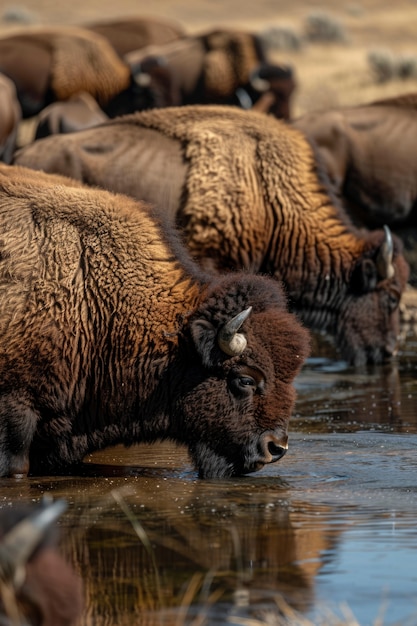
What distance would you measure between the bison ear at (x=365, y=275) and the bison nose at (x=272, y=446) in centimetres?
368

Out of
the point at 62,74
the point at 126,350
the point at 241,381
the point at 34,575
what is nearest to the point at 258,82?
the point at 62,74

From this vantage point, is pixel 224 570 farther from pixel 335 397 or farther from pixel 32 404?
pixel 335 397

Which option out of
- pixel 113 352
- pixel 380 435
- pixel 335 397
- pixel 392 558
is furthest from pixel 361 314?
pixel 392 558

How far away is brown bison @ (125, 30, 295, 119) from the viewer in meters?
19.3

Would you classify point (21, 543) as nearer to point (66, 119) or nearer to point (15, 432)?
point (15, 432)

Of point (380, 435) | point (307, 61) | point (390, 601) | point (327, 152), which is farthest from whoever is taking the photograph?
point (307, 61)

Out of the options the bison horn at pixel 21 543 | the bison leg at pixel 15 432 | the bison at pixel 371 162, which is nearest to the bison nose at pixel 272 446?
the bison leg at pixel 15 432

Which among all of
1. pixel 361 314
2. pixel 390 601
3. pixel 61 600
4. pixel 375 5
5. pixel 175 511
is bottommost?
pixel 375 5

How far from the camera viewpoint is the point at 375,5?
2108 inches

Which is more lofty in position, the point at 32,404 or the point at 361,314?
the point at 32,404

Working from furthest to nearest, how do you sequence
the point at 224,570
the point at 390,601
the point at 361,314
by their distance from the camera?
the point at 361,314
the point at 224,570
the point at 390,601

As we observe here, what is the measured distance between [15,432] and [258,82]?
44.3 ft

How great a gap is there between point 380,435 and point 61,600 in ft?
15.9

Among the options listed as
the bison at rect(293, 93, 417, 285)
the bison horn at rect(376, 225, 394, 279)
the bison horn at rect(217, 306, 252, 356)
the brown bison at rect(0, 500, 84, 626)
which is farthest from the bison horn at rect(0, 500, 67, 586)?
the bison at rect(293, 93, 417, 285)
